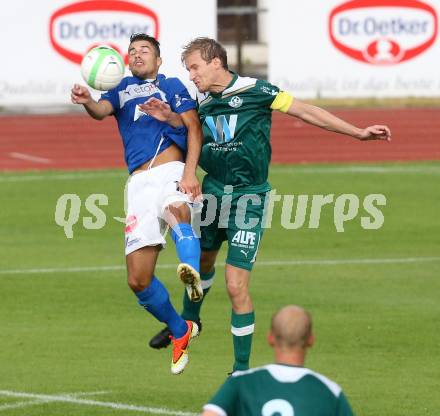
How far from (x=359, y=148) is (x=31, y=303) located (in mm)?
16250

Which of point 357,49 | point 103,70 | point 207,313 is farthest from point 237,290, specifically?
point 357,49

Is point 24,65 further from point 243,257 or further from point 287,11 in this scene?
point 243,257

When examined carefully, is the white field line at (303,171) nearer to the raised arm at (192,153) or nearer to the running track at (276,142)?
the running track at (276,142)

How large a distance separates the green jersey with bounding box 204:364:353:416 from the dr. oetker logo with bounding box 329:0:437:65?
28.0m

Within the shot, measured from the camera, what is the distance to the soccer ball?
11.4 meters

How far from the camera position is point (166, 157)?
453 inches

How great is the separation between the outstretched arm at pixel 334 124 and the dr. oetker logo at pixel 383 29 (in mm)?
23074

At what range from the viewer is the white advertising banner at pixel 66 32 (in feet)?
109

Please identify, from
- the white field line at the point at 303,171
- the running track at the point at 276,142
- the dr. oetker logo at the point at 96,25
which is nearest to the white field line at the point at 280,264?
the white field line at the point at 303,171

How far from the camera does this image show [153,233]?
36.9ft

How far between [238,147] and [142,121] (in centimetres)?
89

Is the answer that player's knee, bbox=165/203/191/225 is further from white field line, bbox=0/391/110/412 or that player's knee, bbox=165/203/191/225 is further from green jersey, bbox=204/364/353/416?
green jersey, bbox=204/364/353/416

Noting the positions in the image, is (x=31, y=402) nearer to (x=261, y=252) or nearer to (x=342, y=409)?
(x=342, y=409)

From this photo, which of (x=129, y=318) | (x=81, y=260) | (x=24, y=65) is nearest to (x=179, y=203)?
(x=129, y=318)
